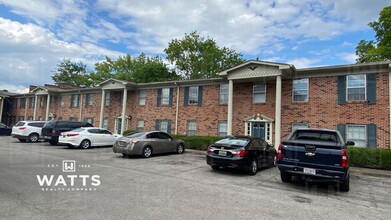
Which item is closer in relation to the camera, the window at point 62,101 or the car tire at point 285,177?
the car tire at point 285,177

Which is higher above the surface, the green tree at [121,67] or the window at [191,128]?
the green tree at [121,67]

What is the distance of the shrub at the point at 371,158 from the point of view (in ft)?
35.8

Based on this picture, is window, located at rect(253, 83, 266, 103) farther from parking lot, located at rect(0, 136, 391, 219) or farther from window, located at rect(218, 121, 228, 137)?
parking lot, located at rect(0, 136, 391, 219)

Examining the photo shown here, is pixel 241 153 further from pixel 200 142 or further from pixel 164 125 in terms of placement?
pixel 164 125

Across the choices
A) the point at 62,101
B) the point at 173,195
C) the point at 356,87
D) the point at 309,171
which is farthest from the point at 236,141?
the point at 62,101

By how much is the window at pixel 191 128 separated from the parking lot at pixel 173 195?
9.99 meters

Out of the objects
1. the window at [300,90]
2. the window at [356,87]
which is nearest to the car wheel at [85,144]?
the window at [300,90]

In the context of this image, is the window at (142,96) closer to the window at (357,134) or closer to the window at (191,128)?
the window at (191,128)

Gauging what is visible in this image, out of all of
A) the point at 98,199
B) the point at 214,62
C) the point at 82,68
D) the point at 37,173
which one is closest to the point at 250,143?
the point at 98,199

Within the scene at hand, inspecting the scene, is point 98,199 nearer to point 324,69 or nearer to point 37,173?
point 37,173

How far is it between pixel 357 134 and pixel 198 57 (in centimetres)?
2923

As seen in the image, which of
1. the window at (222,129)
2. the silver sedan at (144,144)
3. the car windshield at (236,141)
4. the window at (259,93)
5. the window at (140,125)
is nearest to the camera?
the car windshield at (236,141)

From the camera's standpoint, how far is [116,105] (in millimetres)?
24312

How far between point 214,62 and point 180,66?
18.3 feet
